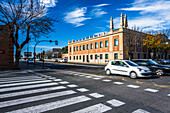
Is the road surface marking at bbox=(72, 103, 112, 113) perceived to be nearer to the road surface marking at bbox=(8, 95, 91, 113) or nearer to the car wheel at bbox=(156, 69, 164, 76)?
the road surface marking at bbox=(8, 95, 91, 113)

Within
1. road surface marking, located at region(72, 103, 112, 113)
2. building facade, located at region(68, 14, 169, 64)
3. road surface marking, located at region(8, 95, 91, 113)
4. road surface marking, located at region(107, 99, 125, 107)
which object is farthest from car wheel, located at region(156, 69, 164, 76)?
building facade, located at region(68, 14, 169, 64)

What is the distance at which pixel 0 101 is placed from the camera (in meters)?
4.06

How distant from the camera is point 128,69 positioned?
931cm

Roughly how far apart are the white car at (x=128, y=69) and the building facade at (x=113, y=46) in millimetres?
18444

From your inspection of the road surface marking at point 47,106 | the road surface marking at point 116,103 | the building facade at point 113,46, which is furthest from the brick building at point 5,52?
the building facade at point 113,46

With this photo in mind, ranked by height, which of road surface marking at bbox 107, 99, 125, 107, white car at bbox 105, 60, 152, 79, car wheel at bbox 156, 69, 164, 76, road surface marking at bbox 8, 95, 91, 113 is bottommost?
road surface marking at bbox 107, 99, 125, 107

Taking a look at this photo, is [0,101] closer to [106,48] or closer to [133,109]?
[133,109]

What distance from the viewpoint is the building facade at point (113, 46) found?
111 feet

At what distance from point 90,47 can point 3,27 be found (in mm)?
34047

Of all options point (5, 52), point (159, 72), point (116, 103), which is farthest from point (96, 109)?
point (5, 52)

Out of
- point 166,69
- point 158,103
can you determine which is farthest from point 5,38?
point 166,69

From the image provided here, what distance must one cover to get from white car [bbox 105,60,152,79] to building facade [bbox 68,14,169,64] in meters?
18.4

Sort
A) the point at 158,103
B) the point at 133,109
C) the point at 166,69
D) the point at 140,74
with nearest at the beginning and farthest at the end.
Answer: the point at 133,109 < the point at 158,103 < the point at 140,74 < the point at 166,69

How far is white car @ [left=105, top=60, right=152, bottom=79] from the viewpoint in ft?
28.5
